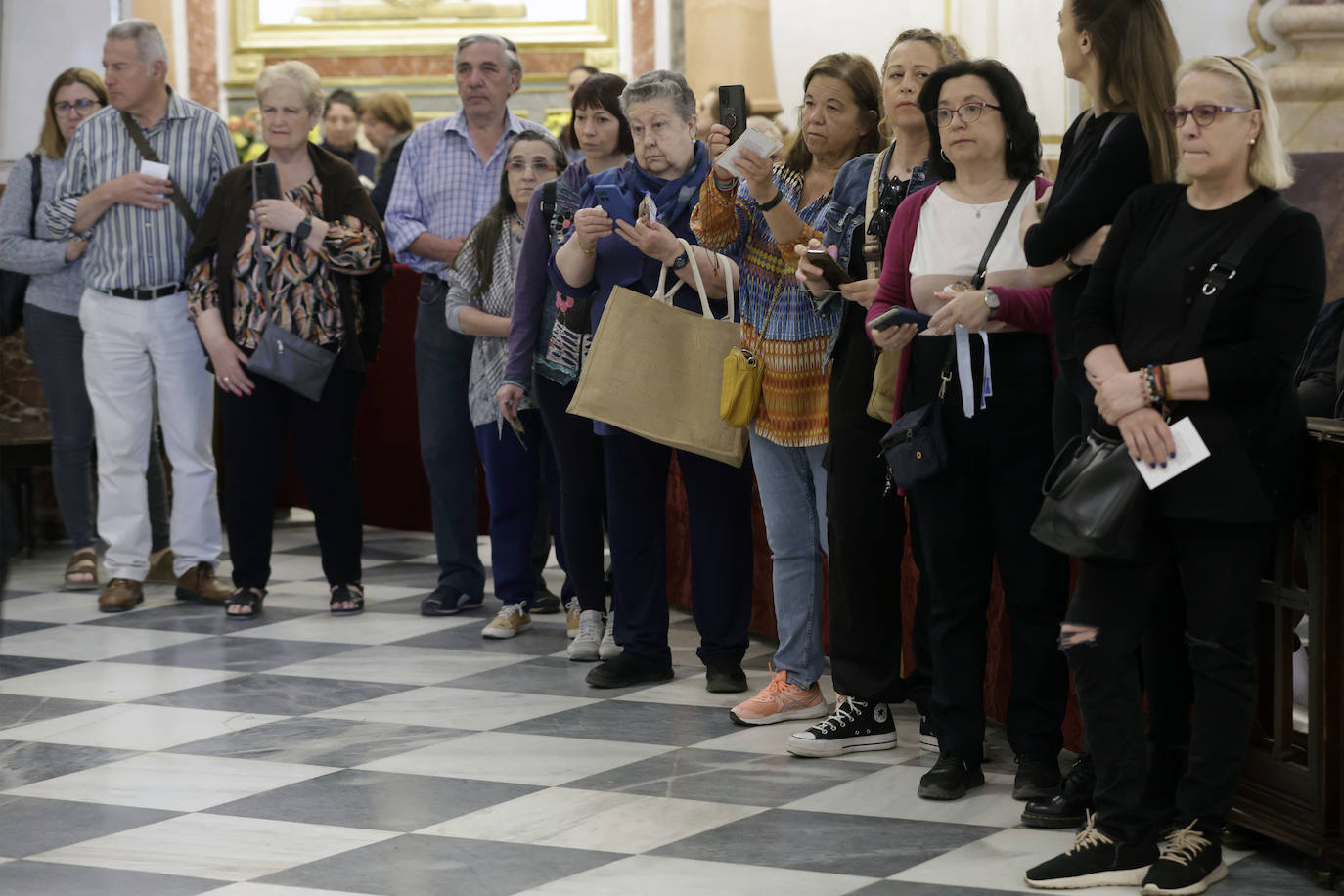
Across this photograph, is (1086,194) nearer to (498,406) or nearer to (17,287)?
(498,406)

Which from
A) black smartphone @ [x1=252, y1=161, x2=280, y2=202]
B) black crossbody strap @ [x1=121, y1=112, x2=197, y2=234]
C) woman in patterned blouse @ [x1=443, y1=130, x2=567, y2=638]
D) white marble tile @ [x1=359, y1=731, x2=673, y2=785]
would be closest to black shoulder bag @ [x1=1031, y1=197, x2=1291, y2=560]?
white marble tile @ [x1=359, y1=731, x2=673, y2=785]

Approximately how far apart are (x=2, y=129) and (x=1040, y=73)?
422cm

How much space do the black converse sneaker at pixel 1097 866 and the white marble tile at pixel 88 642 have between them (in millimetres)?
3032

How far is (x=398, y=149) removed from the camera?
7109 mm

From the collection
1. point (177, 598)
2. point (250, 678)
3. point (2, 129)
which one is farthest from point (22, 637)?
point (2, 129)

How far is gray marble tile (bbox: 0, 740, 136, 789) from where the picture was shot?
3.68 m

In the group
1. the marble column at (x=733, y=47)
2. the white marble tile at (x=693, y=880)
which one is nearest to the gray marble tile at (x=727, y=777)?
the white marble tile at (x=693, y=880)

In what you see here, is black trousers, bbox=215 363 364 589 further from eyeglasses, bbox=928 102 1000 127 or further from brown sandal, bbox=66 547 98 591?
eyeglasses, bbox=928 102 1000 127

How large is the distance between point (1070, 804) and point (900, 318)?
975 mm

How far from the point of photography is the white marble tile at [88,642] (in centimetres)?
498

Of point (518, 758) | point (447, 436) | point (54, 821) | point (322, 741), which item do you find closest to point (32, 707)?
point (322, 741)

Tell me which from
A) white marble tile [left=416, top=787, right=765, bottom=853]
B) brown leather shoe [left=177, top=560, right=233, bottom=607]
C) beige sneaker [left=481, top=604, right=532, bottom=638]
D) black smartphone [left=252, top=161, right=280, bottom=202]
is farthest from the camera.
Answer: brown leather shoe [left=177, top=560, right=233, bottom=607]

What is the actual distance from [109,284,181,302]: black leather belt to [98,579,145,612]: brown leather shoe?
3.09 feet

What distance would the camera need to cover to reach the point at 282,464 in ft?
18.3
